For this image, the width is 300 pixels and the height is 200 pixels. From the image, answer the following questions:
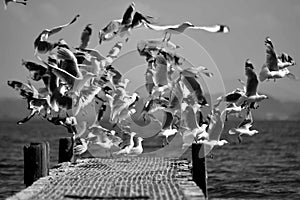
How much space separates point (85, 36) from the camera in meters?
13.9

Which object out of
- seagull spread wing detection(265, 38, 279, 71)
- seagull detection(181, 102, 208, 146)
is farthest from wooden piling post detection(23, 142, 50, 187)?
seagull spread wing detection(265, 38, 279, 71)

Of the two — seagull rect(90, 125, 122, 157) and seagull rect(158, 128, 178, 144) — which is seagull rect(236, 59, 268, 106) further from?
seagull rect(90, 125, 122, 157)

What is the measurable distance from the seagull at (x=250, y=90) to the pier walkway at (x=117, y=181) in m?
1.58

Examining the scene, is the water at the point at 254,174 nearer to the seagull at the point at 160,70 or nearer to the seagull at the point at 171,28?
the seagull at the point at 160,70

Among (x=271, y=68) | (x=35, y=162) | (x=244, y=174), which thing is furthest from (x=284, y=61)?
(x=244, y=174)

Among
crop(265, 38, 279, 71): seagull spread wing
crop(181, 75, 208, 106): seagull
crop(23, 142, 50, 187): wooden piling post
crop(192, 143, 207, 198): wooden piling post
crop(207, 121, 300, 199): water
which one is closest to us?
crop(23, 142, 50, 187): wooden piling post

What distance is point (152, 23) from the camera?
1251 centimetres

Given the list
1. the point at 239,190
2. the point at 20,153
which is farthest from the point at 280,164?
the point at 20,153

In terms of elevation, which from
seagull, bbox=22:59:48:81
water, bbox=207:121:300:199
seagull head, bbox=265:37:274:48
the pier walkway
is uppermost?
seagull head, bbox=265:37:274:48

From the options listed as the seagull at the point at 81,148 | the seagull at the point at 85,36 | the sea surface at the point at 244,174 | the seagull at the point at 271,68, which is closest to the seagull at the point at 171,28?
the seagull at the point at 271,68

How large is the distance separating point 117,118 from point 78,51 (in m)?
1.78

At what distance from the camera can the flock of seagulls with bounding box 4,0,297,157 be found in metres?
12.5

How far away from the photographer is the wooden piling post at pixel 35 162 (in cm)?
1125

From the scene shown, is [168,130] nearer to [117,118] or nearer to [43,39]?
[117,118]
